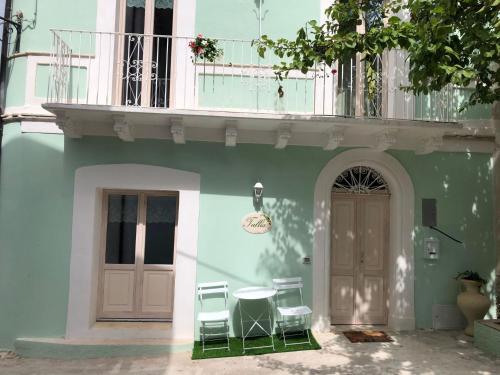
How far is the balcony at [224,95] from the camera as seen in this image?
5.80 meters

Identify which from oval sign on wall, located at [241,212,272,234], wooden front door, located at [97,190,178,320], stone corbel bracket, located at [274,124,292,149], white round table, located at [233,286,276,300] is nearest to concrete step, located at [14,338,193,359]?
wooden front door, located at [97,190,178,320]

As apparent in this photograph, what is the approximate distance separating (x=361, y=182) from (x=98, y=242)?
14.8 feet

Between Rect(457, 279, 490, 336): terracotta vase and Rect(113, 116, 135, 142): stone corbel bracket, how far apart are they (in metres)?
5.78

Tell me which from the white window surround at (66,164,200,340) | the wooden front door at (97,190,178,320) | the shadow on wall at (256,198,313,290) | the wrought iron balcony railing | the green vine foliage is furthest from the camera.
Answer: the wooden front door at (97,190,178,320)

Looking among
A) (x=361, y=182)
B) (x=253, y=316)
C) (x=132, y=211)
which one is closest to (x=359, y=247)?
(x=361, y=182)

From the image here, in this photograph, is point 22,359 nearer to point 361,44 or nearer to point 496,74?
Result: point 361,44

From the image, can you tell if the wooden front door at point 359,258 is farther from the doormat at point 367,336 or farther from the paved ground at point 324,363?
the paved ground at point 324,363

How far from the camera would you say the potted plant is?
20.0 feet

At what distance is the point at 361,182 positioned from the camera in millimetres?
6766

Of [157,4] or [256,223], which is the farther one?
[157,4]

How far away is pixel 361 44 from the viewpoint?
457cm

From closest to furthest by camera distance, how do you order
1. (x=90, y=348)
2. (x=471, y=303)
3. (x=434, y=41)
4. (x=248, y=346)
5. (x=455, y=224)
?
(x=434, y=41) → (x=90, y=348) → (x=248, y=346) → (x=471, y=303) → (x=455, y=224)

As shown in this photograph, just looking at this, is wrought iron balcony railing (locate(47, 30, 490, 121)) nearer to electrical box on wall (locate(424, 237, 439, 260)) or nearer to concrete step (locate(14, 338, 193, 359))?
electrical box on wall (locate(424, 237, 439, 260))

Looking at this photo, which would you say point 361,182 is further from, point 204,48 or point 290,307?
point 204,48
